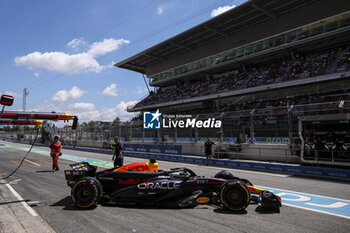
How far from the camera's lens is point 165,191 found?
17.0 feet

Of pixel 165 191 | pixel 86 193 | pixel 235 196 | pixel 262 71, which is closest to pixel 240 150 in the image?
pixel 235 196

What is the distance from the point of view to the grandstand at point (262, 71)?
13.3 metres

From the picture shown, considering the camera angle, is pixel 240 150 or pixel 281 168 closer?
pixel 281 168

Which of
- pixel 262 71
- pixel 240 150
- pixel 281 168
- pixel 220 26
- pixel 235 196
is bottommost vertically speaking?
pixel 281 168

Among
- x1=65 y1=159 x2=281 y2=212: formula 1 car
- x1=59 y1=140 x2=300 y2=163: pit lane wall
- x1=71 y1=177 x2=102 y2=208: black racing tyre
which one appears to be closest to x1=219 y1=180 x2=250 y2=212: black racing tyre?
x1=65 y1=159 x2=281 y2=212: formula 1 car

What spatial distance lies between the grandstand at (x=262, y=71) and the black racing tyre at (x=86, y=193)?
931cm

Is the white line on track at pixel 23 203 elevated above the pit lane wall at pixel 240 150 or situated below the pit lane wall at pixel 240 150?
below

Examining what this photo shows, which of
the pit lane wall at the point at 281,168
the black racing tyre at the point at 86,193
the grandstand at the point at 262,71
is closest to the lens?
the black racing tyre at the point at 86,193

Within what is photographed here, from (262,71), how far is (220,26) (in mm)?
7978

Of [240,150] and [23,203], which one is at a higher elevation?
[240,150]

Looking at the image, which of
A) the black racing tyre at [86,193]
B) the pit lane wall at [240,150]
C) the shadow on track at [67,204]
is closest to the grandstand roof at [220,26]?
the pit lane wall at [240,150]

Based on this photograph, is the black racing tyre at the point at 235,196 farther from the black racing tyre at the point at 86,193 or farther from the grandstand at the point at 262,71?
the grandstand at the point at 262,71

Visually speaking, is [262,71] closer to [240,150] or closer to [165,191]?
[240,150]

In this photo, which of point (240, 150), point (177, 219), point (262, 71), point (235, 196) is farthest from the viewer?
point (262, 71)
